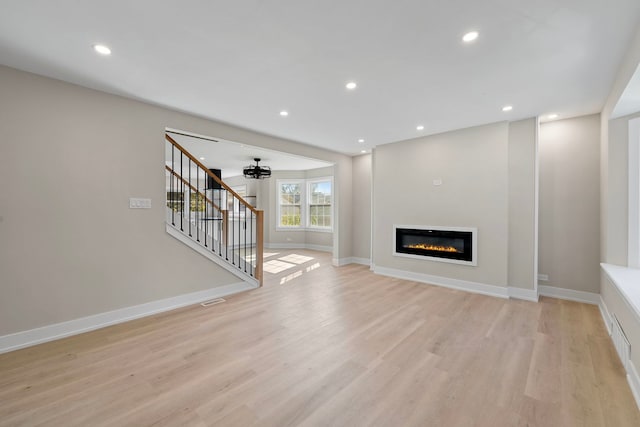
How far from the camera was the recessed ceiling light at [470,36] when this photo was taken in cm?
202

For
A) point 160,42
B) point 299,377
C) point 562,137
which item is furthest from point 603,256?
point 160,42

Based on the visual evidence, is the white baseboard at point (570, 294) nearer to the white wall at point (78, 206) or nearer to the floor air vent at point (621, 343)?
the floor air vent at point (621, 343)

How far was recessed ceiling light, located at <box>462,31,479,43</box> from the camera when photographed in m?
2.02

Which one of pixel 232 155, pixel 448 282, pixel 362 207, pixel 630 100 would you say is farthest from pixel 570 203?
pixel 232 155

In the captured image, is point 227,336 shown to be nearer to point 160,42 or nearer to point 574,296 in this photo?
point 160,42

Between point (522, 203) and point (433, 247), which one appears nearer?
point (522, 203)

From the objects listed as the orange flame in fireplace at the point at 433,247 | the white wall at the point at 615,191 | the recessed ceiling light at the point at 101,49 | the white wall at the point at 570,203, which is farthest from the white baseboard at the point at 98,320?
the white wall at the point at 570,203

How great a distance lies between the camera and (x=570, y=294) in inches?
154

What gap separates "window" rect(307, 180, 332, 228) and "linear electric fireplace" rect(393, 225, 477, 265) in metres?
3.50

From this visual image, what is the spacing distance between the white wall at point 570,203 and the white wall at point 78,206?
213 inches

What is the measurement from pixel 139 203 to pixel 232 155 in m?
3.58

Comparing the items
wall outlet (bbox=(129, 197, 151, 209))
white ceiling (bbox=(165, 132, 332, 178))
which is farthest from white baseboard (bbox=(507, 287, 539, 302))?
wall outlet (bbox=(129, 197, 151, 209))

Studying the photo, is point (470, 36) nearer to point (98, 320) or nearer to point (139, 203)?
point (139, 203)

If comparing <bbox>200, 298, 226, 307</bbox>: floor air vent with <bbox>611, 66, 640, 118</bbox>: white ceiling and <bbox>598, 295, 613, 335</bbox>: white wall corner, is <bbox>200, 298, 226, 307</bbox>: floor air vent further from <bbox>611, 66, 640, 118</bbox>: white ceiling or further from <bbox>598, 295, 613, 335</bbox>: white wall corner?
<bbox>611, 66, 640, 118</bbox>: white ceiling
